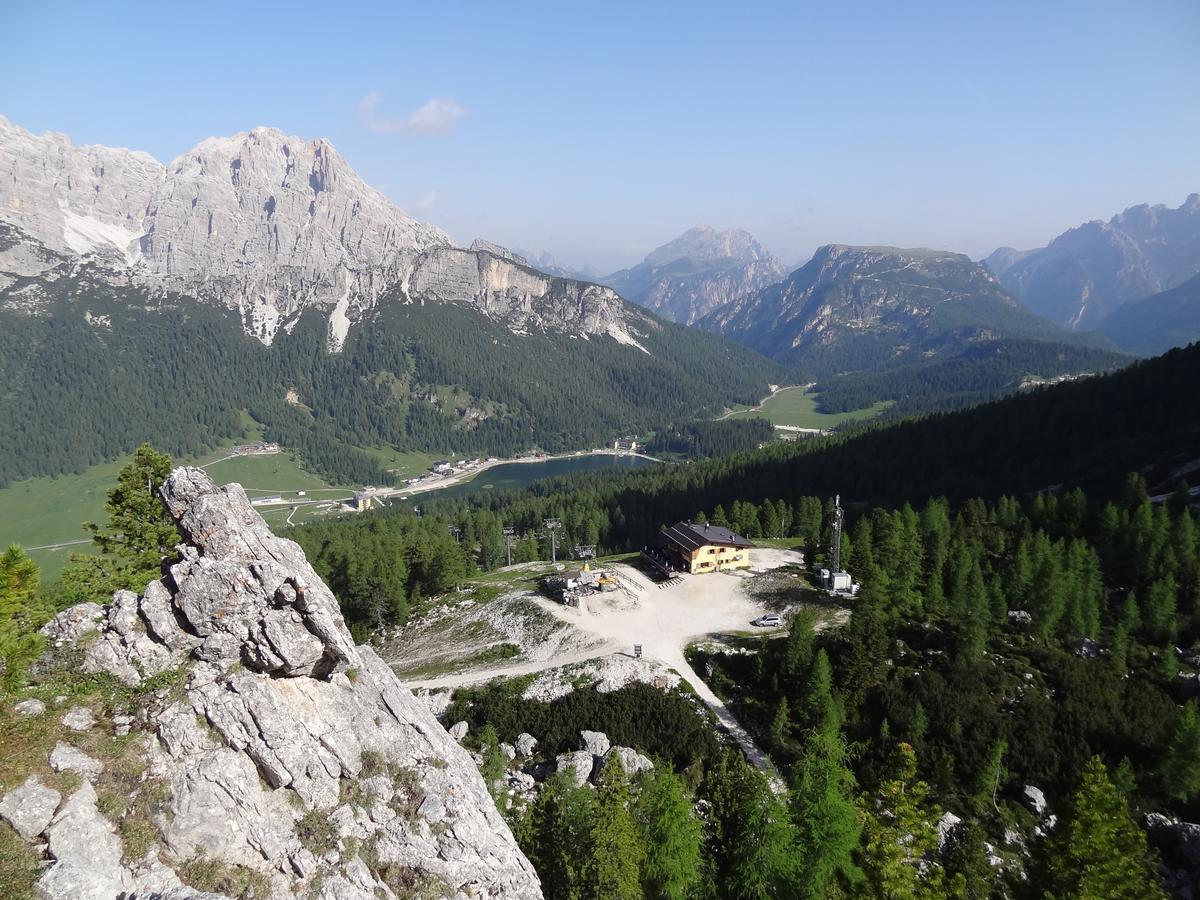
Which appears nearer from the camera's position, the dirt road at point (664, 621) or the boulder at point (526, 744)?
the boulder at point (526, 744)

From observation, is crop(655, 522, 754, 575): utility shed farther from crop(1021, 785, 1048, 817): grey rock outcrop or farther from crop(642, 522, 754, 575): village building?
crop(1021, 785, 1048, 817): grey rock outcrop

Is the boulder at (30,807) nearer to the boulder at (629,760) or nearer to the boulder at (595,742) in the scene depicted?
the boulder at (629,760)

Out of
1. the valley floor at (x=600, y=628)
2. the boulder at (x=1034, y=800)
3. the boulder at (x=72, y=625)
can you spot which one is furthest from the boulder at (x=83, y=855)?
the boulder at (x=1034, y=800)

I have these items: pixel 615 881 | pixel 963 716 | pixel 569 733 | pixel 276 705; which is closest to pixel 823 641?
pixel 963 716

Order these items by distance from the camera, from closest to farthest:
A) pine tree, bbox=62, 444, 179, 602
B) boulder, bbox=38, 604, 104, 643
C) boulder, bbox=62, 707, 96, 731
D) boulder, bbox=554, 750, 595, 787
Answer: boulder, bbox=62, 707, 96, 731
boulder, bbox=38, 604, 104, 643
pine tree, bbox=62, 444, 179, 602
boulder, bbox=554, 750, 595, 787

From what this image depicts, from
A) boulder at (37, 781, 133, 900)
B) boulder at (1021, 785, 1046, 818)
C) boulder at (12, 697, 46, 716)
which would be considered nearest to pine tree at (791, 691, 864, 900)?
boulder at (1021, 785, 1046, 818)

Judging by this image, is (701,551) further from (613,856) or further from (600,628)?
(613,856)
